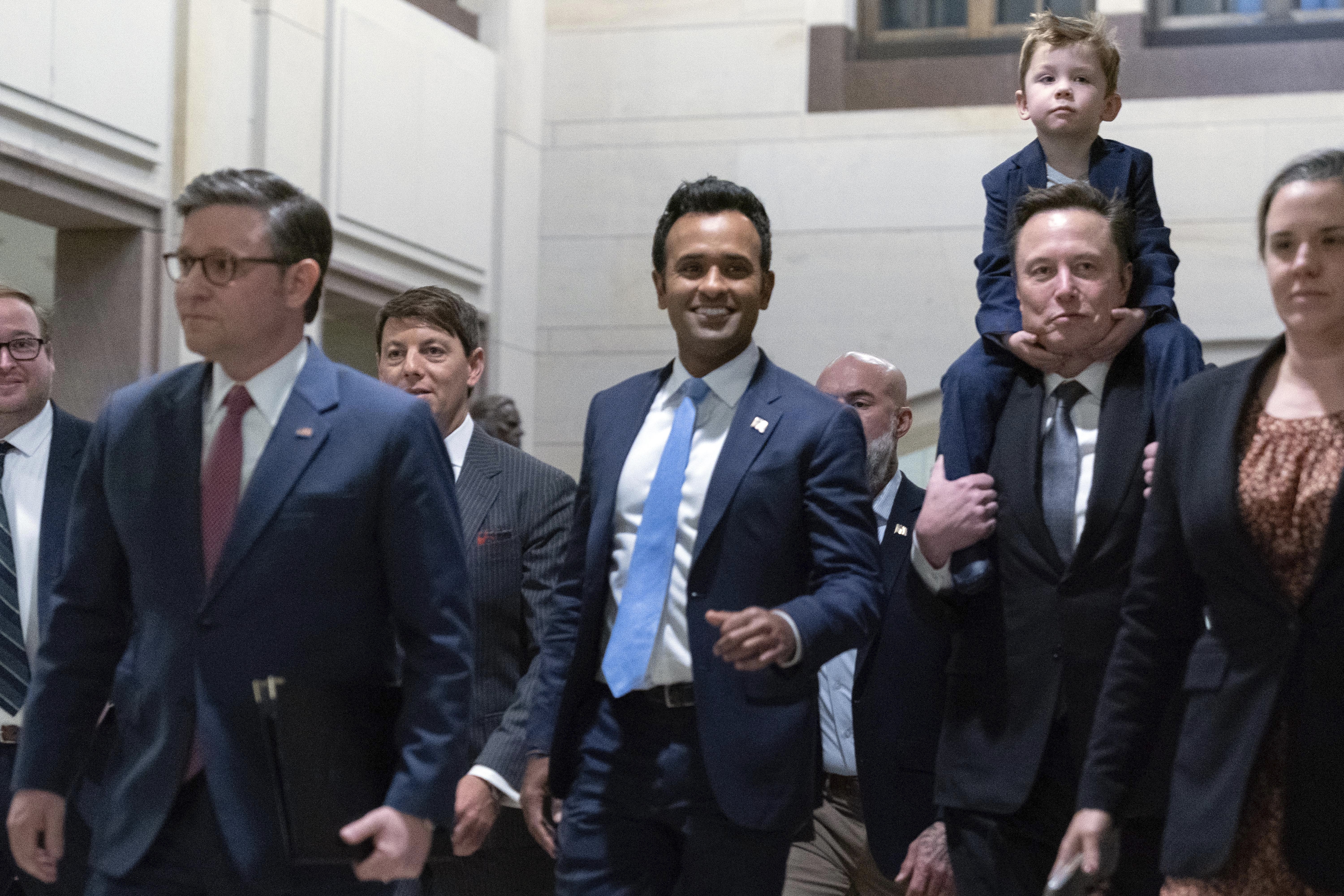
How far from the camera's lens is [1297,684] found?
2768 mm

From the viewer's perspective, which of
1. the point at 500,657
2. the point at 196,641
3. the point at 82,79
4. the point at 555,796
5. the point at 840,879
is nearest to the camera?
the point at 196,641

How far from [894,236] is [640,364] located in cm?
165

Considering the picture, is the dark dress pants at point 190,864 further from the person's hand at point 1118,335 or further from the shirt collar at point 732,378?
the person's hand at point 1118,335

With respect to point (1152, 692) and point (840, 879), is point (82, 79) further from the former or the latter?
point (1152, 692)

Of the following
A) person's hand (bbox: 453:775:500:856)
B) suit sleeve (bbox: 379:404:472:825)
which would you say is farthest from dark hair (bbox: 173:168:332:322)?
person's hand (bbox: 453:775:500:856)

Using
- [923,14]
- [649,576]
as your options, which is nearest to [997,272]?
[649,576]

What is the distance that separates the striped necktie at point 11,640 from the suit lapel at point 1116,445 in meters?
2.55

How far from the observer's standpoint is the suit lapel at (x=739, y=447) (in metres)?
3.47

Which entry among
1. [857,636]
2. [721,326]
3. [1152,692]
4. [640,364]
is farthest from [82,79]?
[1152,692]

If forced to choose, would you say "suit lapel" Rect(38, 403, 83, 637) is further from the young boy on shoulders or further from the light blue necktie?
the young boy on shoulders

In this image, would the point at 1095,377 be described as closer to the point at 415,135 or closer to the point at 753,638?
the point at 753,638

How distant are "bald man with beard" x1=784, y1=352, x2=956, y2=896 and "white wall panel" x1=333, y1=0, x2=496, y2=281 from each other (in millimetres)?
5041

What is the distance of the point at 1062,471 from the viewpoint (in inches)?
143

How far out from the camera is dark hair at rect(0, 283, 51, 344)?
4.94 m
